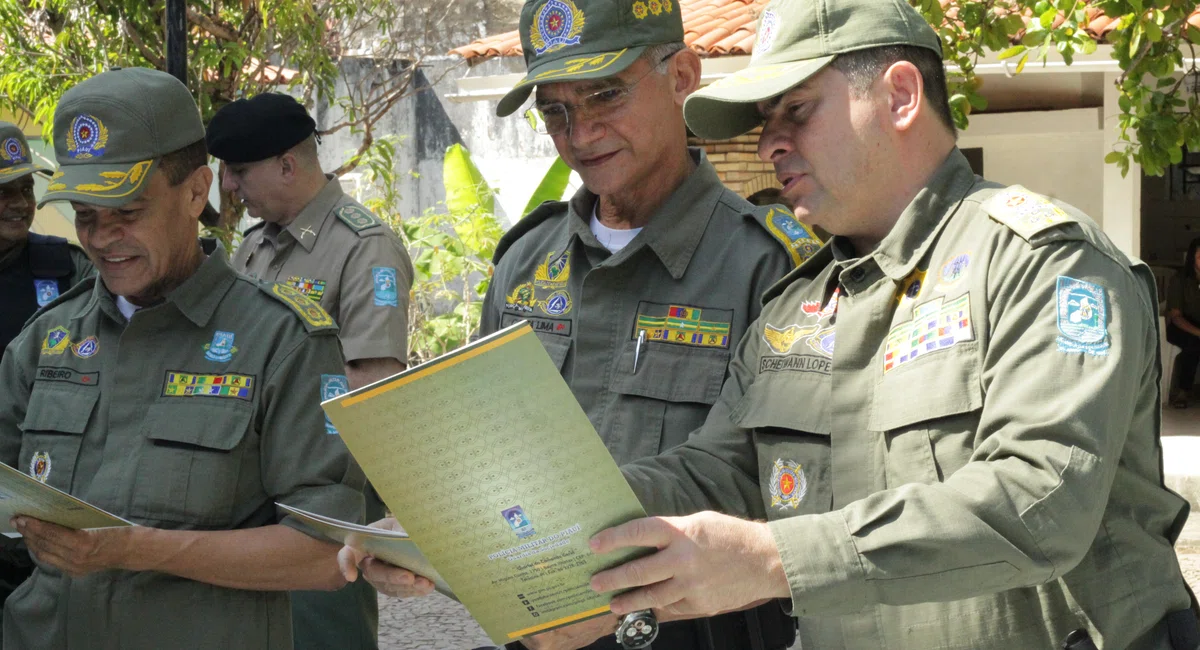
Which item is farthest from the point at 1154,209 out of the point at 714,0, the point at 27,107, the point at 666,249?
the point at 666,249

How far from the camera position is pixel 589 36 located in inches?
107

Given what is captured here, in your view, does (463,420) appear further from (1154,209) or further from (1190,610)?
(1154,209)

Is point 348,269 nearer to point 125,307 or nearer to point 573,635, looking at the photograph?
point 125,307

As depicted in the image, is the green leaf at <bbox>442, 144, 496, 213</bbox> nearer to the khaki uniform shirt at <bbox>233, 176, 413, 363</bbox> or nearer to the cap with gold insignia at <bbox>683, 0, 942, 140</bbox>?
the khaki uniform shirt at <bbox>233, 176, 413, 363</bbox>

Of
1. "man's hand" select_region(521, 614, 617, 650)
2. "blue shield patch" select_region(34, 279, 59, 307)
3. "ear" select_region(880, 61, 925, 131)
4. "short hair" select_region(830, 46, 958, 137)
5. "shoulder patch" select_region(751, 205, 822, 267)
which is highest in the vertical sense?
"short hair" select_region(830, 46, 958, 137)

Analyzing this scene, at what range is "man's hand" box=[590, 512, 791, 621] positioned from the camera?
5.23 feet

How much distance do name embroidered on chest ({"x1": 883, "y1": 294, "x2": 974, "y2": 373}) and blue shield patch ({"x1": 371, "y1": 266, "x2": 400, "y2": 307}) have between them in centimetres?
265

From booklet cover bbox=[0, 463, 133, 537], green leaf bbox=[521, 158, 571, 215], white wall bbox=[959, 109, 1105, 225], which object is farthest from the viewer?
white wall bbox=[959, 109, 1105, 225]

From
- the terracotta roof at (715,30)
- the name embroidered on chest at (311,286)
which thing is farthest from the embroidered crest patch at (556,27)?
the terracotta roof at (715,30)

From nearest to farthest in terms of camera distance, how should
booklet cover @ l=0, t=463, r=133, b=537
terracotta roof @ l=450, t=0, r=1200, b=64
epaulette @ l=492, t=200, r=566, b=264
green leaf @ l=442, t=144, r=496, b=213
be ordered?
1. booklet cover @ l=0, t=463, r=133, b=537
2. epaulette @ l=492, t=200, r=566, b=264
3. terracotta roof @ l=450, t=0, r=1200, b=64
4. green leaf @ l=442, t=144, r=496, b=213

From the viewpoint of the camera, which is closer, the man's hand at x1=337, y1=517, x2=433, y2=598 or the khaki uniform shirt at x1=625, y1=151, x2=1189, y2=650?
the khaki uniform shirt at x1=625, y1=151, x2=1189, y2=650

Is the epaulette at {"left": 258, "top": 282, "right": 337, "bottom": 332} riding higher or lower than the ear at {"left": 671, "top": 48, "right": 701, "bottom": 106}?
lower

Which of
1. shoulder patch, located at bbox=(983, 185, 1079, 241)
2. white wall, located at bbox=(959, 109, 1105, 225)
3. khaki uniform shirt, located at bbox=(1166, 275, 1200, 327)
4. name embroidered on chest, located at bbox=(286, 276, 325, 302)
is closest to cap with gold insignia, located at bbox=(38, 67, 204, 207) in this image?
shoulder patch, located at bbox=(983, 185, 1079, 241)

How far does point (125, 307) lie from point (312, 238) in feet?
5.81
